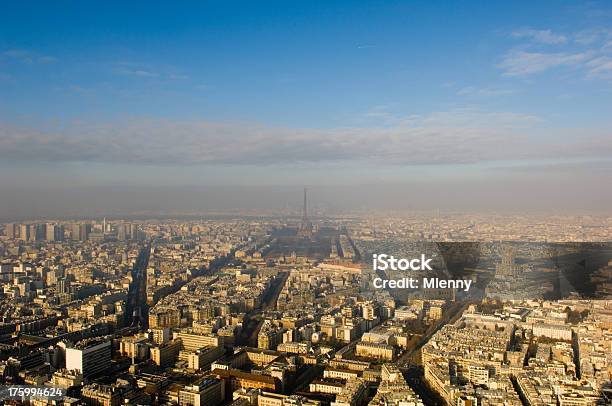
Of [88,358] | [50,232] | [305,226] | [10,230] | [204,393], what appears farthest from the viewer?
[50,232]

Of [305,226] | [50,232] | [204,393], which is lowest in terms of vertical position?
[204,393]

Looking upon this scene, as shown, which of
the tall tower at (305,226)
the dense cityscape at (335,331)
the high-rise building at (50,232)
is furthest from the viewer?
the high-rise building at (50,232)

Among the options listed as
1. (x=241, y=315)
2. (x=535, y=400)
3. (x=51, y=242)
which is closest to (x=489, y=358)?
(x=535, y=400)

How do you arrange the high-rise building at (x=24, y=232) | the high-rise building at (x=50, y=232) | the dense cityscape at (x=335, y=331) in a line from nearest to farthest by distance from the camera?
the dense cityscape at (x=335, y=331), the high-rise building at (x=24, y=232), the high-rise building at (x=50, y=232)

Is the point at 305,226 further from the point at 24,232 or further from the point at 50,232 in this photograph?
the point at 50,232

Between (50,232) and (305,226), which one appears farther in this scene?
(50,232)

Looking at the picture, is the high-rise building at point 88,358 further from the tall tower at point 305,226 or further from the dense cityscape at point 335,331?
the tall tower at point 305,226

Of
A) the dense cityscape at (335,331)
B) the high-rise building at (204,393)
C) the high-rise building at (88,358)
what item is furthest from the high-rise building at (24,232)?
the high-rise building at (204,393)

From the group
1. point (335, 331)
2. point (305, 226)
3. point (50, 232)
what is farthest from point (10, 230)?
point (335, 331)
